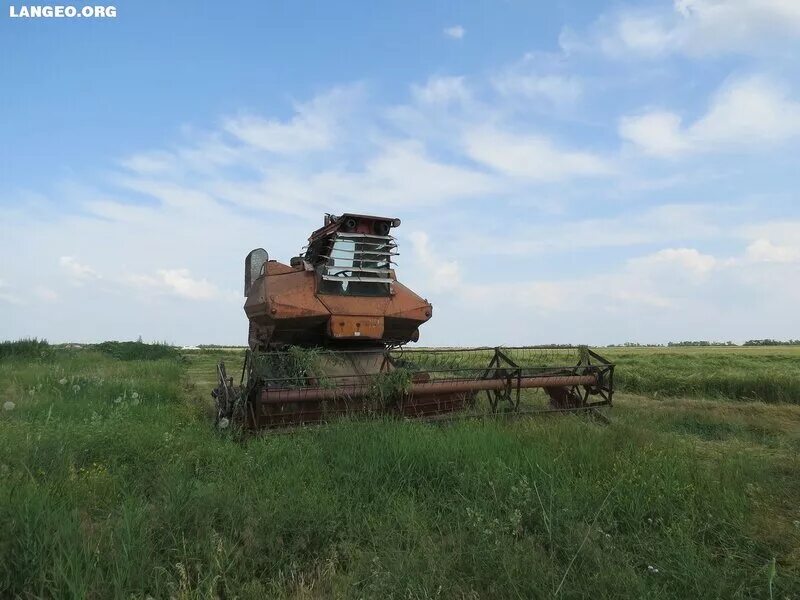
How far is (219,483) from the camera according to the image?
3.98 meters

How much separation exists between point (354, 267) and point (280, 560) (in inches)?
214

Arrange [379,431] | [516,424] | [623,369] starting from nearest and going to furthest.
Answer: [379,431] → [516,424] → [623,369]

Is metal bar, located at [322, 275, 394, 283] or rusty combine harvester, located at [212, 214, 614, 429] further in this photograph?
metal bar, located at [322, 275, 394, 283]

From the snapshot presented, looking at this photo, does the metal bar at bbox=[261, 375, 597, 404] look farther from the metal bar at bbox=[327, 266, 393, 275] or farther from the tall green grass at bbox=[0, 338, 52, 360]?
the tall green grass at bbox=[0, 338, 52, 360]

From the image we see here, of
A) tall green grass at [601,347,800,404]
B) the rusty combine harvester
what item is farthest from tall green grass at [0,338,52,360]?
tall green grass at [601,347,800,404]

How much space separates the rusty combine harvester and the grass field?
3.90 feet

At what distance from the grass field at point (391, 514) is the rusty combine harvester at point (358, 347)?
3.90 ft

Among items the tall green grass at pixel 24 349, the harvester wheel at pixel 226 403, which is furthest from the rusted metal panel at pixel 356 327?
the tall green grass at pixel 24 349

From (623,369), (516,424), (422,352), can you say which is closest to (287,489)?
(516,424)

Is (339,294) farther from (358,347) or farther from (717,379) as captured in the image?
(717,379)

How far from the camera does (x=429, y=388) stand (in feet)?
23.5

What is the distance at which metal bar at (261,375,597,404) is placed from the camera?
6333mm

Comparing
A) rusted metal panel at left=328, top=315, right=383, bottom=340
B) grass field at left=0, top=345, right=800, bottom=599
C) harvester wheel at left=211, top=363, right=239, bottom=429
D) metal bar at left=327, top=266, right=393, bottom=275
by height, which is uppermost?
metal bar at left=327, top=266, right=393, bottom=275

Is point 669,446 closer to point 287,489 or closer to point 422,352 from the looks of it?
point 287,489
